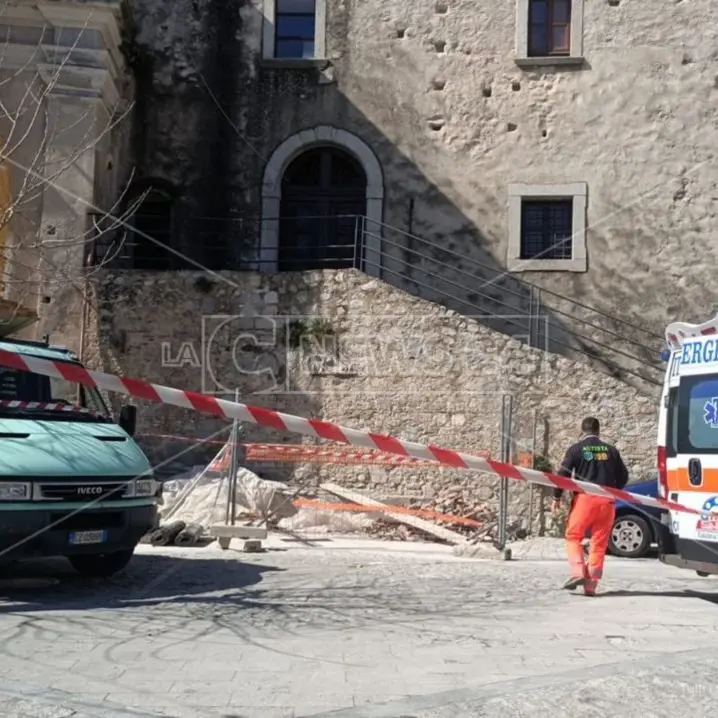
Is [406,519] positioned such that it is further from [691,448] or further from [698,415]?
[698,415]

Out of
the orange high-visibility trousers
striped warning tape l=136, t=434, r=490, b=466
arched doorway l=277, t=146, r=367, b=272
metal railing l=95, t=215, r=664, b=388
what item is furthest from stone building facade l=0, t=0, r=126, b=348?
the orange high-visibility trousers

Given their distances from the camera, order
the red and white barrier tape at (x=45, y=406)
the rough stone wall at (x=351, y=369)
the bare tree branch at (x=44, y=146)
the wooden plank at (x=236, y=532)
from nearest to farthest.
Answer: the red and white barrier tape at (x=45, y=406) < the wooden plank at (x=236, y=532) < the rough stone wall at (x=351, y=369) < the bare tree branch at (x=44, y=146)

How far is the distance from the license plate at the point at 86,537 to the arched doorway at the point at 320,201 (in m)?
11.1

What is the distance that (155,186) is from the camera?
738 inches

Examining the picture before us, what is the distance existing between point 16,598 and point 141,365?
792 cm

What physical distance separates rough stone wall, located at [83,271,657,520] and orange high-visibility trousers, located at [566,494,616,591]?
588 cm

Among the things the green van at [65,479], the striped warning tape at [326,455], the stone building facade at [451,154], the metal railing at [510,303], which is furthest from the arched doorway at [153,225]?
the green van at [65,479]

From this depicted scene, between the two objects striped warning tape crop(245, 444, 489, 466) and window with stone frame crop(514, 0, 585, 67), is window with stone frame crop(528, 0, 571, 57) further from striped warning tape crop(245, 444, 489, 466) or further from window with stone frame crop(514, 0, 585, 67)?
striped warning tape crop(245, 444, 489, 466)

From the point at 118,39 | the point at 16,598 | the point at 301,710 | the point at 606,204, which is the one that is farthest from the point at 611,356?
the point at 301,710

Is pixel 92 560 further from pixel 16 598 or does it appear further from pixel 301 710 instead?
pixel 301 710

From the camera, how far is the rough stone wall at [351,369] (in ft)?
49.2

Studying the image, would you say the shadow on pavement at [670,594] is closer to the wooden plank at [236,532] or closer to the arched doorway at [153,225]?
the wooden plank at [236,532]

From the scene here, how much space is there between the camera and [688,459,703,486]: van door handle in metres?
8.83

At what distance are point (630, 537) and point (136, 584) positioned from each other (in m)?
6.51
